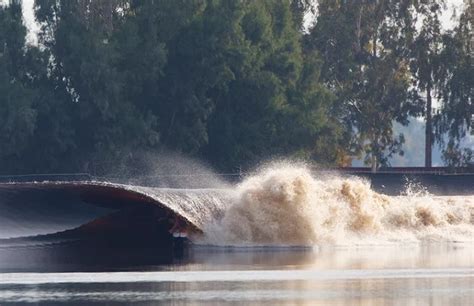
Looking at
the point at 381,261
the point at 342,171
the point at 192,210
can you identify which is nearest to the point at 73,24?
the point at 342,171

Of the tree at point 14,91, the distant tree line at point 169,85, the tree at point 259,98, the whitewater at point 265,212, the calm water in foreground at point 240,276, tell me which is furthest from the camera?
the tree at point 259,98

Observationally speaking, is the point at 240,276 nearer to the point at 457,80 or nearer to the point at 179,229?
the point at 179,229

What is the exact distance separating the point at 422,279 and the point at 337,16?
68411 mm

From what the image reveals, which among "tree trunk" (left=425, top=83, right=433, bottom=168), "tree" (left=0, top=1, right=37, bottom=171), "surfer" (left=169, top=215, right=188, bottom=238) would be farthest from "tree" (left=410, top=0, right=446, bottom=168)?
"surfer" (left=169, top=215, right=188, bottom=238)

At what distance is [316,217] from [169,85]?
36625 mm

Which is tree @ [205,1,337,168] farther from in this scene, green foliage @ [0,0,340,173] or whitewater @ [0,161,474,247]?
whitewater @ [0,161,474,247]

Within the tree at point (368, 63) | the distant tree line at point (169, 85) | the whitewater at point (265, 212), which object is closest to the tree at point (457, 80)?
the distant tree line at point (169, 85)

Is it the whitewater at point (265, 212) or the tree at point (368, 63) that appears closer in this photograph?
the whitewater at point (265, 212)

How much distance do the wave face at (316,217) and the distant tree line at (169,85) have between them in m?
25.4

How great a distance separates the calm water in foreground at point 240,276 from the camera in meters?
35.4

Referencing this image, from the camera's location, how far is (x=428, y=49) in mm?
105000

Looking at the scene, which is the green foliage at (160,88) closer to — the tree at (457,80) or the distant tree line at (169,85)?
the distant tree line at (169,85)

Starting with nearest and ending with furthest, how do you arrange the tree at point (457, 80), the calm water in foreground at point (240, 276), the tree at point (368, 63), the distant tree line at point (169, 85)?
the calm water in foreground at point (240, 276) → the distant tree line at point (169, 85) → the tree at point (457, 80) → the tree at point (368, 63)

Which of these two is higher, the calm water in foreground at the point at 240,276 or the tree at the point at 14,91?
the tree at the point at 14,91
